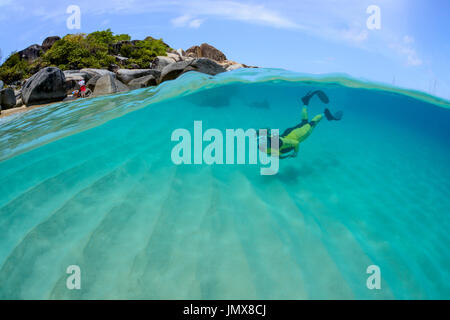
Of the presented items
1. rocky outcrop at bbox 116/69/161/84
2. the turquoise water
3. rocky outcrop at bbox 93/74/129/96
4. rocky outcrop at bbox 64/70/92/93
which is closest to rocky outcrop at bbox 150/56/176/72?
rocky outcrop at bbox 116/69/161/84

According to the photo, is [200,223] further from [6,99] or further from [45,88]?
[6,99]

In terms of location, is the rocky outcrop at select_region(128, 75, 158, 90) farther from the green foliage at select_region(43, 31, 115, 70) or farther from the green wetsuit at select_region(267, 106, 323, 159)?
the green wetsuit at select_region(267, 106, 323, 159)

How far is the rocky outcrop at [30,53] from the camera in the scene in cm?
2314

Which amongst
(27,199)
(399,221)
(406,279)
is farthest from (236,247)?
(27,199)

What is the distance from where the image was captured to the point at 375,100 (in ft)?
35.0

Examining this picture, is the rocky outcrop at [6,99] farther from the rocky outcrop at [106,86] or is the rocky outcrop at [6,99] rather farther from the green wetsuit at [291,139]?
the green wetsuit at [291,139]

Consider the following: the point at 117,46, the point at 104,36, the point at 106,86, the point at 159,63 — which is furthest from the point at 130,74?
the point at 104,36

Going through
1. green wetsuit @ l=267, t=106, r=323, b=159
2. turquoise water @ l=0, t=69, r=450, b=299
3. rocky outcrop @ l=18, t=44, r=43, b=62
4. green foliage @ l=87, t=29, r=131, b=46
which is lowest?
turquoise water @ l=0, t=69, r=450, b=299

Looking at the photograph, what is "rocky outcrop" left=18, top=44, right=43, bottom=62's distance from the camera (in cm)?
2314

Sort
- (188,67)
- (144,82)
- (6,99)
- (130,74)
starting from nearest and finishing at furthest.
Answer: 1. (188,67)
2. (6,99)
3. (144,82)
4. (130,74)

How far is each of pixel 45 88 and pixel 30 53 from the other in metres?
16.4

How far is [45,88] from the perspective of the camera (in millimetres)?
11828

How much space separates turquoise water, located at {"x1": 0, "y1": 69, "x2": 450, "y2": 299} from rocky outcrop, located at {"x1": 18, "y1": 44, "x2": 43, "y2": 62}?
24152 mm
